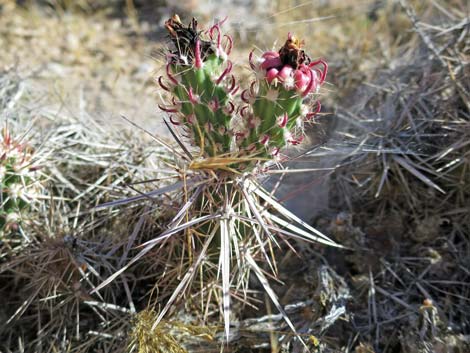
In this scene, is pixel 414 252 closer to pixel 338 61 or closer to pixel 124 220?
pixel 124 220

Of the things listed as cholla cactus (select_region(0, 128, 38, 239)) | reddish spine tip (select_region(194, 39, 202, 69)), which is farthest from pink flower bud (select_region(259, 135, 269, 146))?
cholla cactus (select_region(0, 128, 38, 239))

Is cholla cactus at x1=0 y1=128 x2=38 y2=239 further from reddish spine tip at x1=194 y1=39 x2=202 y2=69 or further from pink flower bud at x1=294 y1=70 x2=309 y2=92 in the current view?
pink flower bud at x1=294 y1=70 x2=309 y2=92

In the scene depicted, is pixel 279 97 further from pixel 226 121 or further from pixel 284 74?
pixel 226 121

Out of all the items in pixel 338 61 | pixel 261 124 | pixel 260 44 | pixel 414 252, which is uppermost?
pixel 260 44

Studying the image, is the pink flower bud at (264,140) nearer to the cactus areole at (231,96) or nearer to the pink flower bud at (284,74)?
the cactus areole at (231,96)

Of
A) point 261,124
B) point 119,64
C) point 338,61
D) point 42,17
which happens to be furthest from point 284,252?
point 42,17

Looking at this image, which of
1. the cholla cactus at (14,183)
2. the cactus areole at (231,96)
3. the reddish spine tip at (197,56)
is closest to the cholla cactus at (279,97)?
the cactus areole at (231,96)
